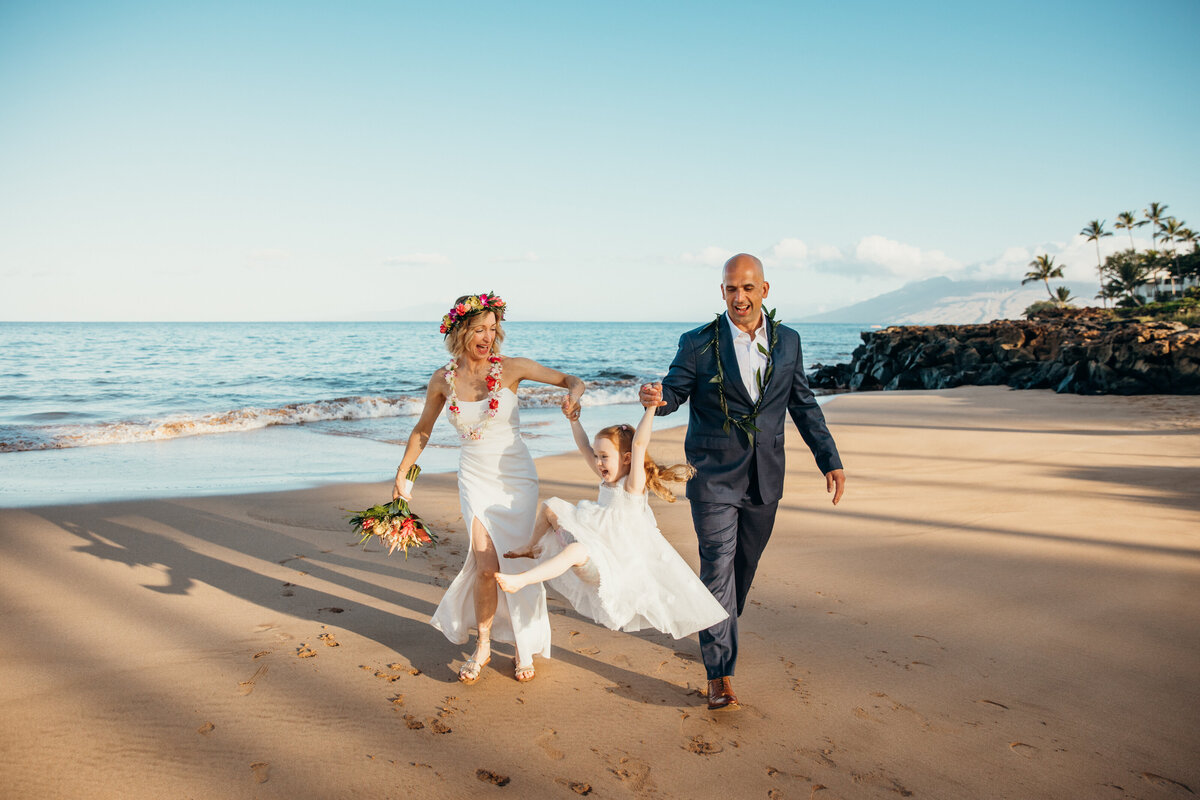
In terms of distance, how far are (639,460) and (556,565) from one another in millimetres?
672

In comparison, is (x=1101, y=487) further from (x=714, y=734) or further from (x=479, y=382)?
(x=479, y=382)

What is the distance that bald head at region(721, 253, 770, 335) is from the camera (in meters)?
3.60

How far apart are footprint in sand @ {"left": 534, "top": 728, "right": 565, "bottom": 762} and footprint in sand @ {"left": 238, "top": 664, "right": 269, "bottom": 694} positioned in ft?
5.24

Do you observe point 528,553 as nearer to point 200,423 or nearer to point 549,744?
point 549,744

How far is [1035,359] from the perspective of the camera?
26.9 m

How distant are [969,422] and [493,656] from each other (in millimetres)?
14347

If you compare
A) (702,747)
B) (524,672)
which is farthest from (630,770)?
(524,672)

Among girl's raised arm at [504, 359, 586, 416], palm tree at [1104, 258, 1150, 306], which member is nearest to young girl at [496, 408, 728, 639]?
girl's raised arm at [504, 359, 586, 416]

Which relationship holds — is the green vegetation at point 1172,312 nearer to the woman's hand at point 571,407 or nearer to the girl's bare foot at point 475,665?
the woman's hand at point 571,407

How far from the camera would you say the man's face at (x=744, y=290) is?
11.8 feet

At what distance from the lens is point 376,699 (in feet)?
12.1

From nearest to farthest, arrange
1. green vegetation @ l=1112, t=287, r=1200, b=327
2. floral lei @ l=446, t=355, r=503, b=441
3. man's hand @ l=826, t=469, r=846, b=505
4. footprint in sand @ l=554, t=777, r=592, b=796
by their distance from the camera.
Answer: footprint in sand @ l=554, t=777, r=592, b=796 < man's hand @ l=826, t=469, r=846, b=505 < floral lei @ l=446, t=355, r=503, b=441 < green vegetation @ l=1112, t=287, r=1200, b=327

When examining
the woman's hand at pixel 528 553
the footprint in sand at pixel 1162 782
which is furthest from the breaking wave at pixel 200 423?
the footprint in sand at pixel 1162 782

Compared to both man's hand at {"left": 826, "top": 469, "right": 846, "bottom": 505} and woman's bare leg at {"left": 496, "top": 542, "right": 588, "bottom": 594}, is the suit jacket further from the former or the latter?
woman's bare leg at {"left": 496, "top": 542, "right": 588, "bottom": 594}
